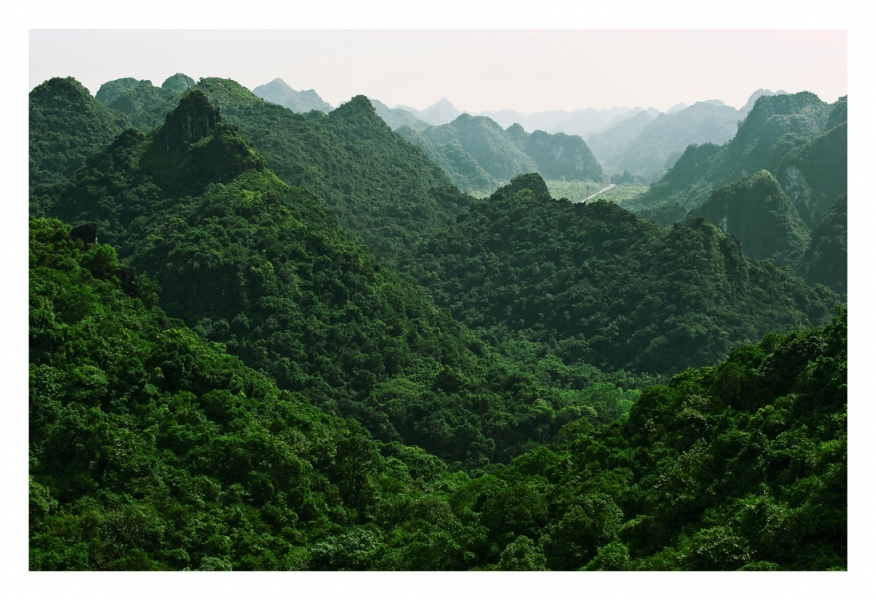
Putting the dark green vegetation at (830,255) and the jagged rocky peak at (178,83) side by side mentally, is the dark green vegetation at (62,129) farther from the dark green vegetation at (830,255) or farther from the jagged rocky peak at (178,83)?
the dark green vegetation at (830,255)

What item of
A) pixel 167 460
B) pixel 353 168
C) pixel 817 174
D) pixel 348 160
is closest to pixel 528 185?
pixel 353 168

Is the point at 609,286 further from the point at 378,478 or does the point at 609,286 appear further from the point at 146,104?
the point at 146,104

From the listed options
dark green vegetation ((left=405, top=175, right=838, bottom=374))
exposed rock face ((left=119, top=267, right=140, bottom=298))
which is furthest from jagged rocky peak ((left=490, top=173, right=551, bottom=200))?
exposed rock face ((left=119, top=267, right=140, bottom=298))

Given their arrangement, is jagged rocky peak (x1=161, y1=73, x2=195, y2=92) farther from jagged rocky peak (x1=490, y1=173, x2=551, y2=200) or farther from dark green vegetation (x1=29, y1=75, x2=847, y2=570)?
jagged rocky peak (x1=490, y1=173, x2=551, y2=200)

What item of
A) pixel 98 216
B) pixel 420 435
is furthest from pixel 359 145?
pixel 420 435

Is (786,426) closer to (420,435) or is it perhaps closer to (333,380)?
(420,435)
